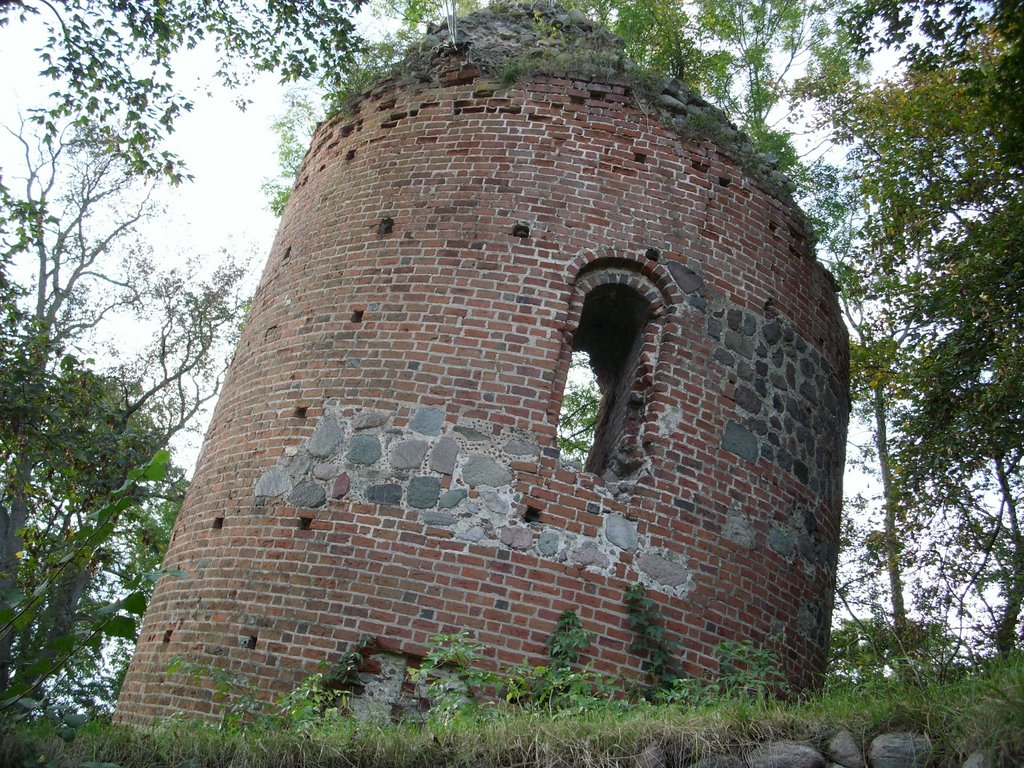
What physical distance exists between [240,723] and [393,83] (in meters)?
5.45

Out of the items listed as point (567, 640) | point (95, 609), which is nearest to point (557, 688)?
point (567, 640)

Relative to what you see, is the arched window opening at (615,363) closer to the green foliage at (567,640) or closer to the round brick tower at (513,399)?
the round brick tower at (513,399)

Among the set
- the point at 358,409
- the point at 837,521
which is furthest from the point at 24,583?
A: the point at 837,521

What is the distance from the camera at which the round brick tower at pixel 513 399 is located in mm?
5926

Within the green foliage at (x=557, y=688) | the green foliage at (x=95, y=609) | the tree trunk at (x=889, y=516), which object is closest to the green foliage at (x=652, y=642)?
the green foliage at (x=557, y=688)

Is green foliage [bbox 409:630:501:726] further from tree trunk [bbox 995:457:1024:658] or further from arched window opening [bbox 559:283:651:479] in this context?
tree trunk [bbox 995:457:1024:658]

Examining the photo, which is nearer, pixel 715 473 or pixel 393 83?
pixel 715 473

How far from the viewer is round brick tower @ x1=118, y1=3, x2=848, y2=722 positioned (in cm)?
593

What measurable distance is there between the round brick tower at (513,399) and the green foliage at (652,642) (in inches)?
3.3

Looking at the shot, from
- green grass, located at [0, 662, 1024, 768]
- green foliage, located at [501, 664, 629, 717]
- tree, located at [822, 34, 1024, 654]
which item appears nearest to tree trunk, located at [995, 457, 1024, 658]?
tree, located at [822, 34, 1024, 654]

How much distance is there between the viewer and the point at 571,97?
7.54 metres

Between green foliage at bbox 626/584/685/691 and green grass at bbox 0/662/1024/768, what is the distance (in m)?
1.38

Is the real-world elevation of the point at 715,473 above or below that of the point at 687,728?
above

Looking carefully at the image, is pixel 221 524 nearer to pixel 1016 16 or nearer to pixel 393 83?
pixel 393 83
